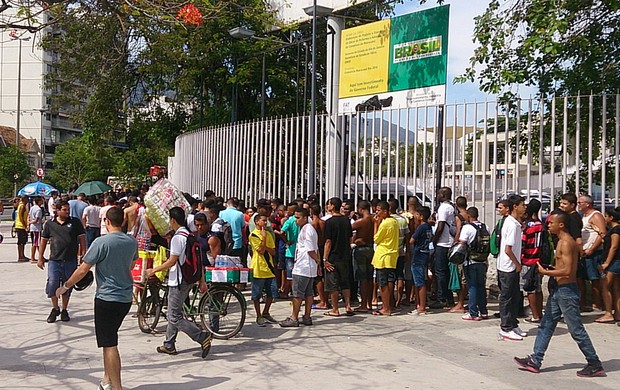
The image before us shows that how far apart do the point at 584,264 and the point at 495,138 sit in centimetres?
240

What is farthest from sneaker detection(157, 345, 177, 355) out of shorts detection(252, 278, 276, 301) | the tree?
the tree

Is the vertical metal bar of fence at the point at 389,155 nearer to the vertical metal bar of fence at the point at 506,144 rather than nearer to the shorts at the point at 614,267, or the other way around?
the vertical metal bar of fence at the point at 506,144

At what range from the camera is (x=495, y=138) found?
1091 centimetres

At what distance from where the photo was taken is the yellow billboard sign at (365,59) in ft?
45.9

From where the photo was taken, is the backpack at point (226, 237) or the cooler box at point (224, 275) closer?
the cooler box at point (224, 275)

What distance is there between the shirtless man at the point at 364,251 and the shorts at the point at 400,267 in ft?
1.44

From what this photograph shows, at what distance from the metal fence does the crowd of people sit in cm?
69

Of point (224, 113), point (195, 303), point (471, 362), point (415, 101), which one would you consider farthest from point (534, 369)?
point (224, 113)

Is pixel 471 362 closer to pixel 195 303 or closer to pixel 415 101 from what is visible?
pixel 195 303

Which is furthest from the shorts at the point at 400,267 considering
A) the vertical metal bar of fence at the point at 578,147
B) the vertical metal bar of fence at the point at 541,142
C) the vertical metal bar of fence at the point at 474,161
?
the vertical metal bar of fence at the point at 578,147

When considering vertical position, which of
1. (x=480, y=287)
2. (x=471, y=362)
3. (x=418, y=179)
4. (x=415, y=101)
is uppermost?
(x=415, y=101)

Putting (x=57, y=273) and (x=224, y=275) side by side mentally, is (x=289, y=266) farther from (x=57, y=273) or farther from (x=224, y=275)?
(x=57, y=273)

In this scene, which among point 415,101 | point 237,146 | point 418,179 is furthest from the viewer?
point 237,146

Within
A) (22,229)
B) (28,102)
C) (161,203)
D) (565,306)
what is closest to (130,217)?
(161,203)
